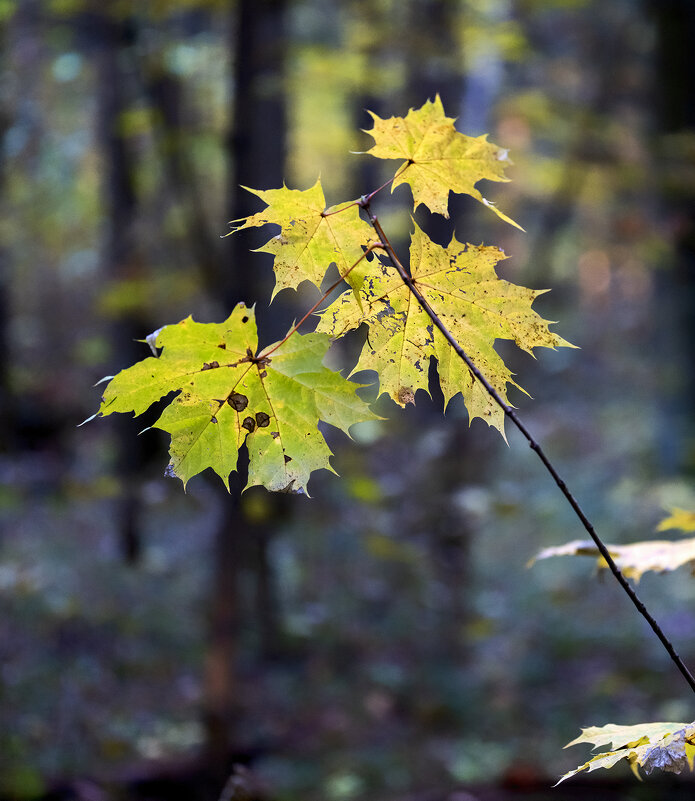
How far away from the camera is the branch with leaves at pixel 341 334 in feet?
3.35

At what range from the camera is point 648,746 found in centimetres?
96

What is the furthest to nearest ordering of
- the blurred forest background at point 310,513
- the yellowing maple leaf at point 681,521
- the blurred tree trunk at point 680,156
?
the blurred tree trunk at point 680,156, the blurred forest background at point 310,513, the yellowing maple leaf at point 681,521

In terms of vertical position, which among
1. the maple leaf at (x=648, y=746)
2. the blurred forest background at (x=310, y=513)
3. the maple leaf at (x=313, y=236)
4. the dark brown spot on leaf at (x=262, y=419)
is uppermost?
the blurred forest background at (x=310, y=513)

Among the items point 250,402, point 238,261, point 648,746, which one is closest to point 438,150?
point 250,402

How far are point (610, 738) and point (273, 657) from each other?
13.4 feet

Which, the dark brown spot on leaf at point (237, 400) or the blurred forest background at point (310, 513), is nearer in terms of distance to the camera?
the dark brown spot on leaf at point (237, 400)

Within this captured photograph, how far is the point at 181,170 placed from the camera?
13.1 feet

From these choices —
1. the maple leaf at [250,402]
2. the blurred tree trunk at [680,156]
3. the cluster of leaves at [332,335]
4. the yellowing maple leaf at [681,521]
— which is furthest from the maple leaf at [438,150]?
the blurred tree trunk at [680,156]

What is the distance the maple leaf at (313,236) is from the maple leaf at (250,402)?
11 cm

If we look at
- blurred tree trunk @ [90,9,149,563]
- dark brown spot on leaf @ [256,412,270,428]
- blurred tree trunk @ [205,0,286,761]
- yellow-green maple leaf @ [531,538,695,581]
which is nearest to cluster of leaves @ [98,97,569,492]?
dark brown spot on leaf @ [256,412,270,428]

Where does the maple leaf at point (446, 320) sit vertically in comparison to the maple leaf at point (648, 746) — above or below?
above

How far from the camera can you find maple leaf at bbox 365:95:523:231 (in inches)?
40.5

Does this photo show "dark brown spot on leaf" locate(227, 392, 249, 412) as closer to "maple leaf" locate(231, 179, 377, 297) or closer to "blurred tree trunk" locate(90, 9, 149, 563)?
"maple leaf" locate(231, 179, 377, 297)

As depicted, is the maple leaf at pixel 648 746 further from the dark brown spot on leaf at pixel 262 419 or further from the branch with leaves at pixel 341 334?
the dark brown spot on leaf at pixel 262 419
